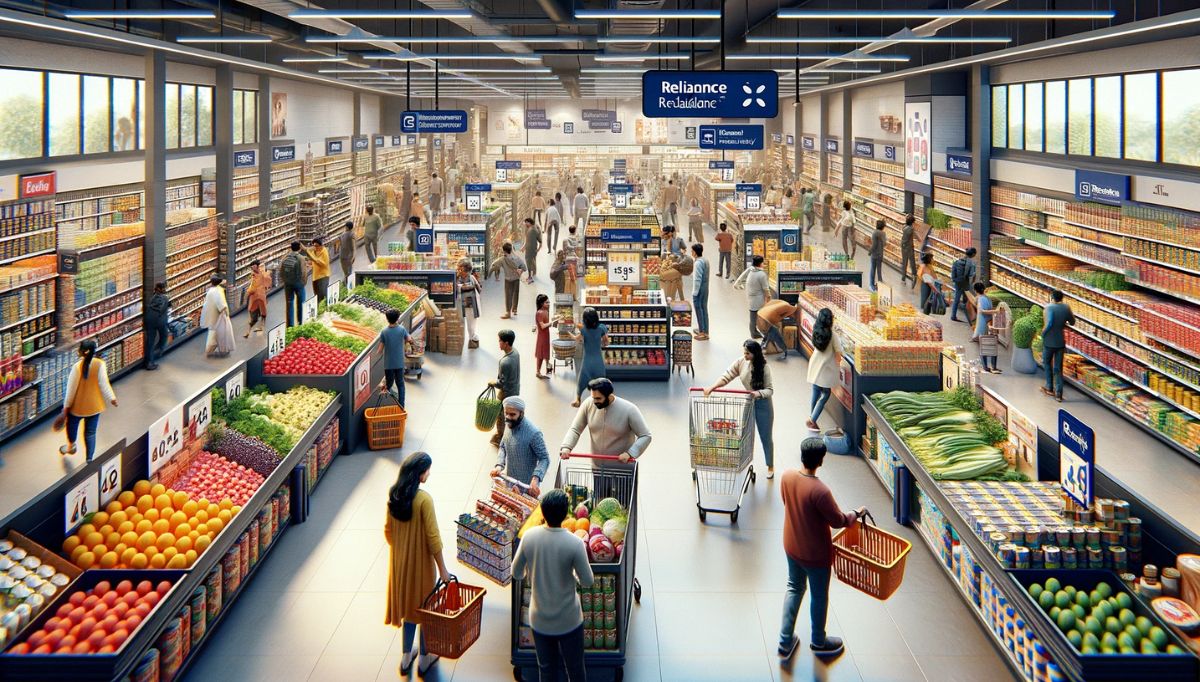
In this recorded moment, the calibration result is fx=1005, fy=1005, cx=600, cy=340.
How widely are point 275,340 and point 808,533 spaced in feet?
21.5

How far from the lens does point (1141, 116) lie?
12539 mm

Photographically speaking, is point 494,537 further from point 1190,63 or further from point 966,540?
point 1190,63

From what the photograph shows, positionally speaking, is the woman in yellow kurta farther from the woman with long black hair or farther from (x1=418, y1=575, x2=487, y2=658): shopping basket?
the woman with long black hair

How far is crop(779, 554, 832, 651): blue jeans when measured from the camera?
235 inches

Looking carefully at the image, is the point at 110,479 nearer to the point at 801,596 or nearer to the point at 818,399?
the point at 801,596

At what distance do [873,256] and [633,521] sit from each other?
14915 millimetres

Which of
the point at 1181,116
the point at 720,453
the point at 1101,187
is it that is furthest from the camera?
the point at 1101,187

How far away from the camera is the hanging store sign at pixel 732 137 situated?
64.2ft

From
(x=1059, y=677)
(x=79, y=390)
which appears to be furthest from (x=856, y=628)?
(x=79, y=390)

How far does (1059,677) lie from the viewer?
5293 millimetres

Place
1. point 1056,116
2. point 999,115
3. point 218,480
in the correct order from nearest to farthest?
point 218,480, point 1056,116, point 999,115

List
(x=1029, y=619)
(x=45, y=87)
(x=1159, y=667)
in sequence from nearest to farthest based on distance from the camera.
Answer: (x=1159, y=667), (x=1029, y=619), (x=45, y=87)

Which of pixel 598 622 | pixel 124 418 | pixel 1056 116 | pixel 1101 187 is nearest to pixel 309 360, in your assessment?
pixel 124 418

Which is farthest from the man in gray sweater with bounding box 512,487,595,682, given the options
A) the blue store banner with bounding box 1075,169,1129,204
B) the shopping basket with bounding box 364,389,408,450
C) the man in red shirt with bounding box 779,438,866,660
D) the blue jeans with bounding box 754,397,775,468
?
the blue store banner with bounding box 1075,169,1129,204
